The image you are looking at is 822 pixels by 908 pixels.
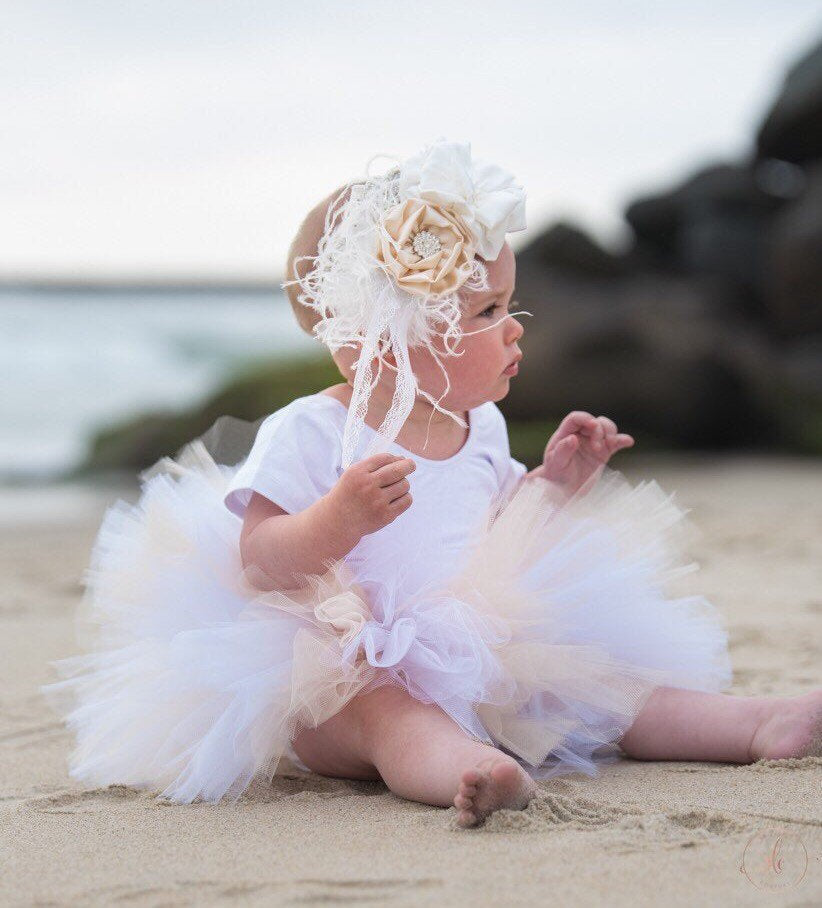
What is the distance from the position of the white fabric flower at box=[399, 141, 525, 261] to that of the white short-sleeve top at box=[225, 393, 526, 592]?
1.47 ft

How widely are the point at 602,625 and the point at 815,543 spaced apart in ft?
9.87

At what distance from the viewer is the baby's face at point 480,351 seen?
2.41 metres

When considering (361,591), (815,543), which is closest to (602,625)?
(361,591)

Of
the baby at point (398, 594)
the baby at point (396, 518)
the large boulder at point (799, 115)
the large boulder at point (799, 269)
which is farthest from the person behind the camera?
the large boulder at point (799, 115)

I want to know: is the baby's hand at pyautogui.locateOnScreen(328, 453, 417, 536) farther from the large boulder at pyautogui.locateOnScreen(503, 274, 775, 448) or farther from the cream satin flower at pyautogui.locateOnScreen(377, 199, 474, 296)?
the large boulder at pyautogui.locateOnScreen(503, 274, 775, 448)

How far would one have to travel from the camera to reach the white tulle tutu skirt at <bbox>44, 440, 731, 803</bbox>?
2221 mm

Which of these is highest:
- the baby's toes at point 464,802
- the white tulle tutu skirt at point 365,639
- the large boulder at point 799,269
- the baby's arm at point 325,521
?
the large boulder at point 799,269

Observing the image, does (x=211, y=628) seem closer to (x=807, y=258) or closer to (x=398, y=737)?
(x=398, y=737)

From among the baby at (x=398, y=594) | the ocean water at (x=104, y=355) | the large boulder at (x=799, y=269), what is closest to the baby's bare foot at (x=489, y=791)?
the baby at (x=398, y=594)

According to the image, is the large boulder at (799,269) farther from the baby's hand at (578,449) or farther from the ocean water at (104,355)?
the baby's hand at (578,449)

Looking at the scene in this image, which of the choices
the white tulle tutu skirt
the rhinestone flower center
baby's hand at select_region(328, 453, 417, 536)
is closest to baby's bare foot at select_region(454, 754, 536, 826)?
the white tulle tutu skirt

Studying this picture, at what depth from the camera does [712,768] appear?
232 centimetres

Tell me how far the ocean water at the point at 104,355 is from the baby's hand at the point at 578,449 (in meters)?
6.99

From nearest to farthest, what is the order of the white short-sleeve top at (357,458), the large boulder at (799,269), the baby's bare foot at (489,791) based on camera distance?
the baby's bare foot at (489,791), the white short-sleeve top at (357,458), the large boulder at (799,269)
